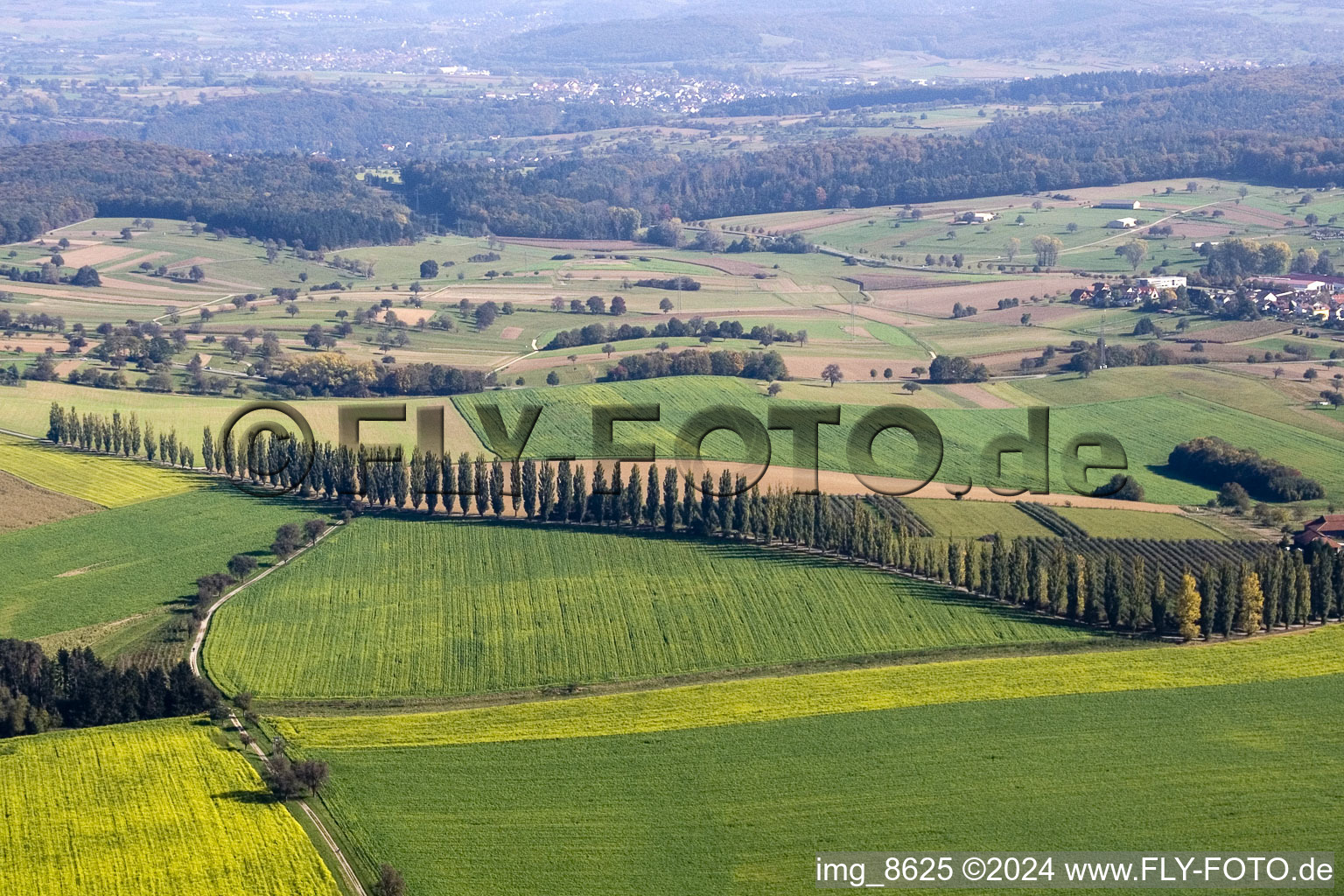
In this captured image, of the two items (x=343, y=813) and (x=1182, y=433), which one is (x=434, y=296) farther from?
(x=343, y=813)

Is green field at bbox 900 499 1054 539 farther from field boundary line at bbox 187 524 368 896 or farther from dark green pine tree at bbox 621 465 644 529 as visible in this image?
field boundary line at bbox 187 524 368 896

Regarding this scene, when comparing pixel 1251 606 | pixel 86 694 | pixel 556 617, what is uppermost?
pixel 86 694

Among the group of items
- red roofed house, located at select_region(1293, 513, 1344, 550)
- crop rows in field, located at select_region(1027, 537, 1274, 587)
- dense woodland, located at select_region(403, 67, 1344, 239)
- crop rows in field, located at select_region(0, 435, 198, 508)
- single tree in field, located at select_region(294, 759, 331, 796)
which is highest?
dense woodland, located at select_region(403, 67, 1344, 239)

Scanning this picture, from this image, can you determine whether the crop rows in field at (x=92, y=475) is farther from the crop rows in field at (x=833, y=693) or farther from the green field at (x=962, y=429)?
the crop rows in field at (x=833, y=693)

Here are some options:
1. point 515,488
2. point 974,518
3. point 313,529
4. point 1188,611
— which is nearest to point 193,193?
point 313,529

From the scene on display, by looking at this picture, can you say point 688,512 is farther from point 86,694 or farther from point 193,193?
point 193,193

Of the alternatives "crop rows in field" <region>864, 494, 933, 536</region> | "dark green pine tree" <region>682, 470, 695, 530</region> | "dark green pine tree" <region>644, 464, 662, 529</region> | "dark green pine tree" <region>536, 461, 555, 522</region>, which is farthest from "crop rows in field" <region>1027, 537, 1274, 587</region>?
"dark green pine tree" <region>536, 461, 555, 522</region>

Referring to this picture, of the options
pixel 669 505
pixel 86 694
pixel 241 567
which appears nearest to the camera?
pixel 86 694
